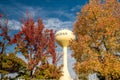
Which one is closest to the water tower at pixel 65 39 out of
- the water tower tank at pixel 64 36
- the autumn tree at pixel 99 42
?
the water tower tank at pixel 64 36

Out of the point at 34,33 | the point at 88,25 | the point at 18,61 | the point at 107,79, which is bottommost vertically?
the point at 107,79

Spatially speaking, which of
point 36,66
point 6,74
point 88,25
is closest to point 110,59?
point 88,25

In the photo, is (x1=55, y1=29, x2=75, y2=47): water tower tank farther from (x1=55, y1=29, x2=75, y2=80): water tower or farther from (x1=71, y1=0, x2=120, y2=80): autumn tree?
(x1=71, y1=0, x2=120, y2=80): autumn tree

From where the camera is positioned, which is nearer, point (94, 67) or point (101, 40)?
point (94, 67)

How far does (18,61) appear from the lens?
19406 millimetres

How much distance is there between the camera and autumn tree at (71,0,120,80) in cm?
2377

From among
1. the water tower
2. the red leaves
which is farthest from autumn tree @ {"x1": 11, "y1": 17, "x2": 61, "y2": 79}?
the water tower

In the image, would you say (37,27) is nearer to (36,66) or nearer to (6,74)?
(36,66)

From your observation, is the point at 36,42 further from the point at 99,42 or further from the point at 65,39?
the point at 65,39

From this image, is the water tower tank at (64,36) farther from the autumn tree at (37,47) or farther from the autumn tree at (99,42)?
the autumn tree at (37,47)

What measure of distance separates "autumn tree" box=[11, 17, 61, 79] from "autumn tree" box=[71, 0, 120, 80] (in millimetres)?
6375

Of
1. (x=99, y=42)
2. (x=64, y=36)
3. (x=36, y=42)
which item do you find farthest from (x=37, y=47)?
(x=64, y=36)

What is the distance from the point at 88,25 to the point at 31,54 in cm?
1054

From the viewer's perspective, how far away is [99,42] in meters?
25.3
